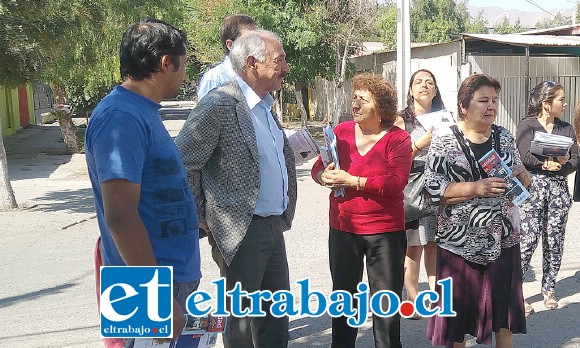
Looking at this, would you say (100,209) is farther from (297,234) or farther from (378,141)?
(297,234)

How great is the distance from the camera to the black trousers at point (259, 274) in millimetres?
3209

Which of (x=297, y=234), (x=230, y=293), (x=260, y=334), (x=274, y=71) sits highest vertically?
(x=274, y=71)

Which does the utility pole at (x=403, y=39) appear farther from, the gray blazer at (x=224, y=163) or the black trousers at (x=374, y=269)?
the gray blazer at (x=224, y=163)

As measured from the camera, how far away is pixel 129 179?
7.12 feet

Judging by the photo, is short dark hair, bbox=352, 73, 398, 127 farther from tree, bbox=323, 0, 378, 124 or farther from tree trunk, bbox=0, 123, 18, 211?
tree, bbox=323, 0, 378, 124

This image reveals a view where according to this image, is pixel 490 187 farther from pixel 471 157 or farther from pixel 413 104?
pixel 413 104

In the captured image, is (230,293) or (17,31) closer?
(230,293)

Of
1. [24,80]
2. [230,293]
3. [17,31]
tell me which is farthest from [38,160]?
[230,293]

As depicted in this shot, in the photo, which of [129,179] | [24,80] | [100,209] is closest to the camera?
[129,179]

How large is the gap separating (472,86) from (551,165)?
1.70 meters

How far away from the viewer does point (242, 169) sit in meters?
3.15

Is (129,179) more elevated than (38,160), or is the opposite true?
(129,179)

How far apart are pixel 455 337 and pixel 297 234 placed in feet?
13.8

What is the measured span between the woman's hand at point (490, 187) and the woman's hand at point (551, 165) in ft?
5.67
